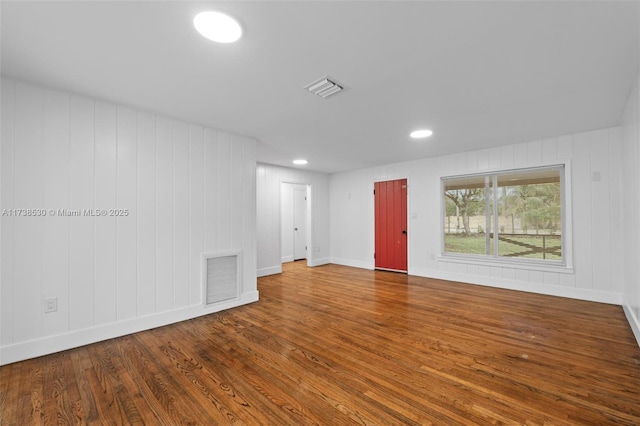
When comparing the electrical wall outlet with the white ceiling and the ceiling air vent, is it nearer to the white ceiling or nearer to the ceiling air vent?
the white ceiling

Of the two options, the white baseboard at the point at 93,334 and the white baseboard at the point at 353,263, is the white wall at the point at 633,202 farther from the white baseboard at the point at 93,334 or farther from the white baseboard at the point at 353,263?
the white baseboard at the point at 93,334

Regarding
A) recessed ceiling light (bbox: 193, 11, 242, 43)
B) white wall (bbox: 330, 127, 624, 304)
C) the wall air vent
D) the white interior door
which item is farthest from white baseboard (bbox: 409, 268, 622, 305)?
recessed ceiling light (bbox: 193, 11, 242, 43)

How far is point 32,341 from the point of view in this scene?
7.54 ft

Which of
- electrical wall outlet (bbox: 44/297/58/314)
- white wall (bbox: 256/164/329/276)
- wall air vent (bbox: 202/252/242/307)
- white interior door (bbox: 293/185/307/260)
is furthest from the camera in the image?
white interior door (bbox: 293/185/307/260)

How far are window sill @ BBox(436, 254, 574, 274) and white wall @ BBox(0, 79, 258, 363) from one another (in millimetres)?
3869

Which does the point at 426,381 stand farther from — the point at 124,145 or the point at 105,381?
the point at 124,145

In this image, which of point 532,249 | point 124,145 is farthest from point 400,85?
point 532,249

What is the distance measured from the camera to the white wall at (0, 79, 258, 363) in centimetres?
228

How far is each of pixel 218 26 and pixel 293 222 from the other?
608 cm

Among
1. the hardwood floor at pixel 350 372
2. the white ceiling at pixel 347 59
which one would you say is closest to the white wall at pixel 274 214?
the hardwood floor at pixel 350 372

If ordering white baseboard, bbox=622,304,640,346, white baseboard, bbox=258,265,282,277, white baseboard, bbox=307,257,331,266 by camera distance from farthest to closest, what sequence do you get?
white baseboard, bbox=307,257,331,266 < white baseboard, bbox=258,265,282,277 < white baseboard, bbox=622,304,640,346

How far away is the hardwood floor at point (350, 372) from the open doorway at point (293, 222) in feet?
13.0

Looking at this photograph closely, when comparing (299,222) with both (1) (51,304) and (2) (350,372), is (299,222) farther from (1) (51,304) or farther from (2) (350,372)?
(2) (350,372)

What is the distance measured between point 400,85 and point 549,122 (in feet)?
7.74
